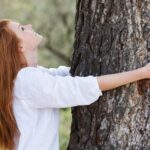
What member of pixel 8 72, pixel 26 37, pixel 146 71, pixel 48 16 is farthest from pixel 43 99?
pixel 48 16

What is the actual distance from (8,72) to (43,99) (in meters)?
0.24

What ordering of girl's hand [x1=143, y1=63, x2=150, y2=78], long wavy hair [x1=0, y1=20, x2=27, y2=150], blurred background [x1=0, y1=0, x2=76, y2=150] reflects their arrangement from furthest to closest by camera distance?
blurred background [x1=0, y1=0, x2=76, y2=150], long wavy hair [x1=0, y1=20, x2=27, y2=150], girl's hand [x1=143, y1=63, x2=150, y2=78]

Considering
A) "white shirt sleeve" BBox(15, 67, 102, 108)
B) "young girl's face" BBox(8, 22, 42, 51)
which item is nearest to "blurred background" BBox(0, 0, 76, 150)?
"young girl's face" BBox(8, 22, 42, 51)

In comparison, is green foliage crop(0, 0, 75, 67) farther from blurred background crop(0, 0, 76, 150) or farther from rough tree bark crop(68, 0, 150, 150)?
rough tree bark crop(68, 0, 150, 150)

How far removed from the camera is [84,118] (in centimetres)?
295

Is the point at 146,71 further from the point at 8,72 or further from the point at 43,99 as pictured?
the point at 8,72

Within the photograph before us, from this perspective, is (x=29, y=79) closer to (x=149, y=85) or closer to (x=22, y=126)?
(x=22, y=126)

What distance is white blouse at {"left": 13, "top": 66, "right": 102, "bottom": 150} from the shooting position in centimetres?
271

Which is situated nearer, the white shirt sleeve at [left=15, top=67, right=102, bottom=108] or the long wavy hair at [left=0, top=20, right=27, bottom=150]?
the white shirt sleeve at [left=15, top=67, right=102, bottom=108]

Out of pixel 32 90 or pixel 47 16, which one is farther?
pixel 47 16

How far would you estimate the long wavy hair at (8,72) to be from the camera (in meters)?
2.88

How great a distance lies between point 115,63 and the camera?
280cm

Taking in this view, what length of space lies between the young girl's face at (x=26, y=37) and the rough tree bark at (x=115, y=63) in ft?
0.72

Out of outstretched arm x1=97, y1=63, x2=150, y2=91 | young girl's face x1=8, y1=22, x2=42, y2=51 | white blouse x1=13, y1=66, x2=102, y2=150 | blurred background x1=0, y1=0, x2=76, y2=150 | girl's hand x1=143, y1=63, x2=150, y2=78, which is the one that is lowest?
white blouse x1=13, y1=66, x2=102, y2=150
